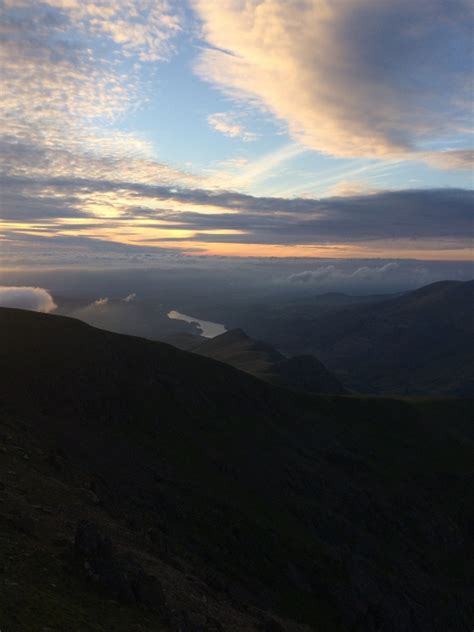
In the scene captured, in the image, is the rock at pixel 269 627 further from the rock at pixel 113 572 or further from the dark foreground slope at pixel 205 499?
the rock at pixel 113 572

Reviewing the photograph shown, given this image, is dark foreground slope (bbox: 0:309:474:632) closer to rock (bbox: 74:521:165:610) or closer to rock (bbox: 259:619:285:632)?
rock (bbox: 74:521:165:610)

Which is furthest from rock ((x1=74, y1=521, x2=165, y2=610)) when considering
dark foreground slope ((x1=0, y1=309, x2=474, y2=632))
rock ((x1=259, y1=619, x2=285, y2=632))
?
rock ((x1=259, y1=619, x2=285, y2=632))

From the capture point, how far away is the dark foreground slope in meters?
28.0

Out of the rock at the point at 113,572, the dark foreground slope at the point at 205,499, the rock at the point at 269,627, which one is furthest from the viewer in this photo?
the rock at the point at 269,627

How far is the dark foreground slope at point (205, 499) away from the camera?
28016mm

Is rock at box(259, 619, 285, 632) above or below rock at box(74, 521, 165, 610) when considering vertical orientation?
below

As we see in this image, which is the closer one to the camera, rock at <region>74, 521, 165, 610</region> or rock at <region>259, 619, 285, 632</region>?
rock at <region>74, 521, 165, 610</region>

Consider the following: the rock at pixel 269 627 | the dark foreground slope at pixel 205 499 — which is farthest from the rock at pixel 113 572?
the rock at pixel 269 627

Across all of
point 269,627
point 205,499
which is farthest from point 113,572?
point 205,499

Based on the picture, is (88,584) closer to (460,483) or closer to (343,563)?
(343,563)

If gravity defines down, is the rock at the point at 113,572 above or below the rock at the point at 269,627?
above

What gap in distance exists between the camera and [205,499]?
61.6m

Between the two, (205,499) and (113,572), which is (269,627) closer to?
(113,572)

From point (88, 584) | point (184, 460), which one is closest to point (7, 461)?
point (88, 584)
